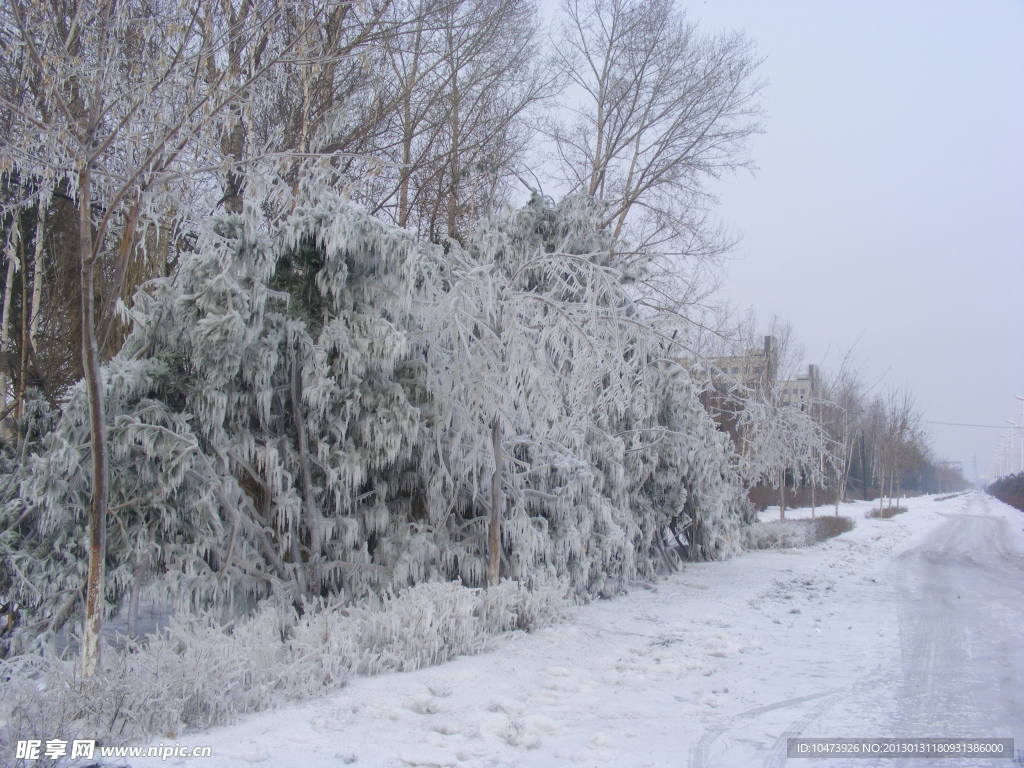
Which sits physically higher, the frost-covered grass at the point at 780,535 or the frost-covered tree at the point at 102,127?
the frost-covered tree at the point at 102,127

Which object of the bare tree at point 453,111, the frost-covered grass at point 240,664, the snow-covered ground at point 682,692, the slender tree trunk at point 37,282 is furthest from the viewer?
the bare tree at point 453,111

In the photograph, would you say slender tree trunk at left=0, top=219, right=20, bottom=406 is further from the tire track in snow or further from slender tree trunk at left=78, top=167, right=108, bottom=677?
the tire track in snow

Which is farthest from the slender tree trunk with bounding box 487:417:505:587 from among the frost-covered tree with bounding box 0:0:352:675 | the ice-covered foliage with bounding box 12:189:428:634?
the frost-covered tree with bounding box 0:0:352:675

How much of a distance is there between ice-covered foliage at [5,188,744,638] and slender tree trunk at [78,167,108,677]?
4.18 feet

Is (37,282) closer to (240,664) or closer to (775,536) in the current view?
(240,664)

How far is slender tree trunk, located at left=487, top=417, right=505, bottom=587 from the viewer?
794cm

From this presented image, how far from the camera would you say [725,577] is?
38.9 feet

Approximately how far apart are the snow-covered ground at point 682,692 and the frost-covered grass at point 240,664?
0.59ft

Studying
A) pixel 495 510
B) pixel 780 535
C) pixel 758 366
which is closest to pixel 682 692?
pixel 495 510

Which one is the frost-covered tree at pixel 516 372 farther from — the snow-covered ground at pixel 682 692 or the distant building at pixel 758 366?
the distant building at pixel 758 366

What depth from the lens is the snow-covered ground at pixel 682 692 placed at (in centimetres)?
418

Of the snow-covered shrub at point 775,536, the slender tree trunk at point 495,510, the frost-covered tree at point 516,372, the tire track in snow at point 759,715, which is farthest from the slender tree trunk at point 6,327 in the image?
the snow-covered shrub at point 775,536

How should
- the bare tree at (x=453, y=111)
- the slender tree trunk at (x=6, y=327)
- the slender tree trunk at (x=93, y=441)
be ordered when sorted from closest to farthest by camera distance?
the slender tree trunk at (x=93, y=441)
the slender tree trunk at (x=6, y=327)
the bare tree at (x=453, y=111)

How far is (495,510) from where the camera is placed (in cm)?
804
